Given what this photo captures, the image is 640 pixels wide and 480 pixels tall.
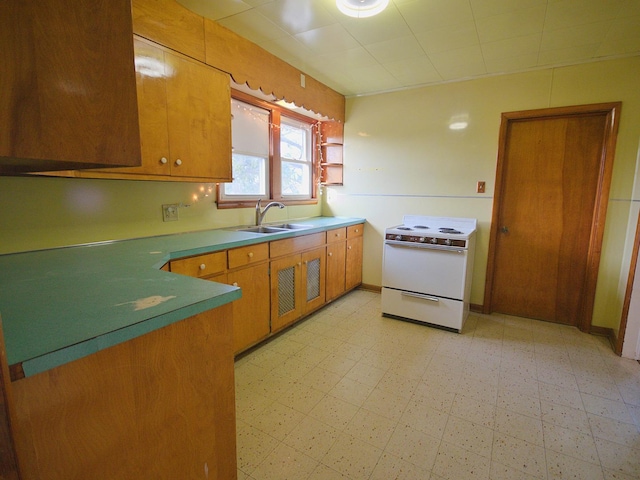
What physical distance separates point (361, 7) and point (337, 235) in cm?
198

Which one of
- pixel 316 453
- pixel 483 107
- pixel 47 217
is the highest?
pixel 483 107

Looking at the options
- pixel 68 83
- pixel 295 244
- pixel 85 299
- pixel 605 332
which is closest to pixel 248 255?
pixel 295 244

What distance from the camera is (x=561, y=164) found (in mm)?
2941

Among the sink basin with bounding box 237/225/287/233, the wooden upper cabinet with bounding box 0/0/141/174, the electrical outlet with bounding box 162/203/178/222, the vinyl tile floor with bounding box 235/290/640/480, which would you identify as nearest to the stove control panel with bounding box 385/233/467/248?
the vinyl tile floor with bounding box 235/290/640/480

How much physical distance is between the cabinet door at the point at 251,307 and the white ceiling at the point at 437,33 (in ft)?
5.61

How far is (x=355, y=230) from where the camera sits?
376 centimetres

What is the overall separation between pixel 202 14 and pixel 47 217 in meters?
1.57

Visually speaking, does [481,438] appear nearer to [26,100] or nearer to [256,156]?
[26,100]

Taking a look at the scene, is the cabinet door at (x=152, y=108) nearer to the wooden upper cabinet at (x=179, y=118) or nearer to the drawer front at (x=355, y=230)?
the wooden upper cabinet at (x=179, y=118)

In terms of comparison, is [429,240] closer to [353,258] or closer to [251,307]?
[353,258]

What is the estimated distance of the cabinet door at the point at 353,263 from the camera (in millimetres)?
3674

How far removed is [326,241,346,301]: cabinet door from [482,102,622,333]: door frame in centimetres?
155

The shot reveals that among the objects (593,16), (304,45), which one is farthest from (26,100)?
(593,16)

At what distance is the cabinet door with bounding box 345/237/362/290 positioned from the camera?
3674mm
